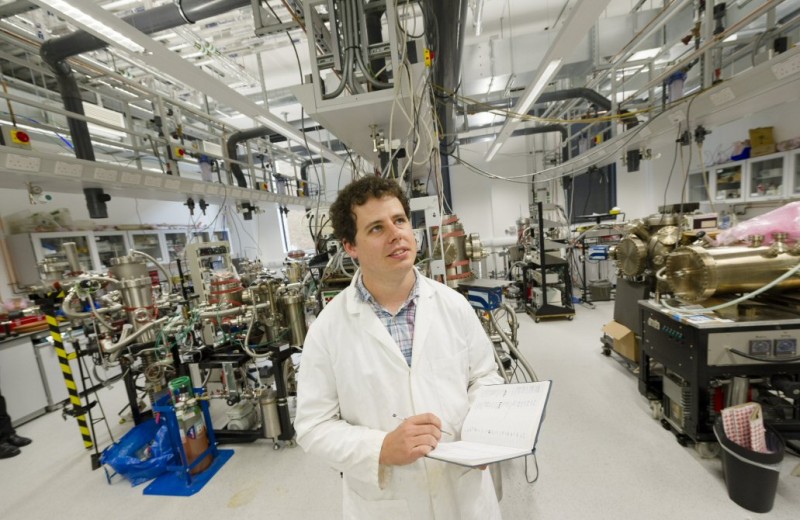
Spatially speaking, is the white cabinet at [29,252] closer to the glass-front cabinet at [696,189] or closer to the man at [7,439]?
the man at [7,439]

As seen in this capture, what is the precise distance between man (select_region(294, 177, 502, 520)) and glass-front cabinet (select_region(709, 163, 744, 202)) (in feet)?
17.6

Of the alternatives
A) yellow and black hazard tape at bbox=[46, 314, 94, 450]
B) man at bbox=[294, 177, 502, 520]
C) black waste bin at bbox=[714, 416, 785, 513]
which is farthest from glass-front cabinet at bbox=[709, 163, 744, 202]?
yellow and black hazard tape at bbox=[46, 314, 94, 450]

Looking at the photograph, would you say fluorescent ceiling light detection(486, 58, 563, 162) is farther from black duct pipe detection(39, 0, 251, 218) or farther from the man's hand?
the man's hand

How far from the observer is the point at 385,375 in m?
0.90

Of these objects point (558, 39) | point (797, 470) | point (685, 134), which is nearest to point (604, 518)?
point (797, 470)

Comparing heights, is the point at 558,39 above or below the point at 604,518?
above

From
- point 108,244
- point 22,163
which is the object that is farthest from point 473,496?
point 108,244

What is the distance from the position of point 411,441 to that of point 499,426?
245mm

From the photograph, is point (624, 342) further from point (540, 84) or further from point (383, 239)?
point (383, 239)

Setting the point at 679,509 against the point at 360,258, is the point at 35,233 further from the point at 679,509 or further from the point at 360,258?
the point at 679,509

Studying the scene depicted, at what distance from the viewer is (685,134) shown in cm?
247

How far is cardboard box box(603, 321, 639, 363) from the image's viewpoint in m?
2.78

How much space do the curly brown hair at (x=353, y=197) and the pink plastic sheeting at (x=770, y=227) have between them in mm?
2255

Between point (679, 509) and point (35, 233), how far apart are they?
6489 mm
